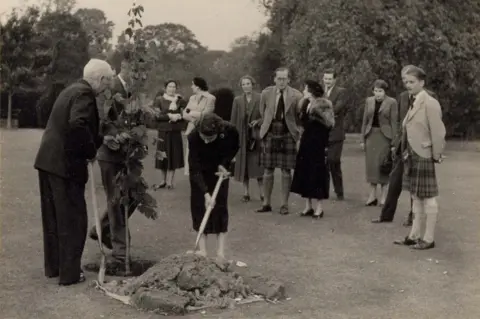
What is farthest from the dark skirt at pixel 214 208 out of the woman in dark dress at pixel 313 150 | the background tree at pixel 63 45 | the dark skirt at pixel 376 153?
the background tree at pixel 63 45

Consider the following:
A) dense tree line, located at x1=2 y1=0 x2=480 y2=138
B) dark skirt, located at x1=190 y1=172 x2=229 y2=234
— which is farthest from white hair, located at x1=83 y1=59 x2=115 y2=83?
dense tree line, located at x1=2 y1=0 x2=480 y2=138

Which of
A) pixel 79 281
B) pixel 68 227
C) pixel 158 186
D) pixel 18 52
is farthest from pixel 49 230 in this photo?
pixel 18 52

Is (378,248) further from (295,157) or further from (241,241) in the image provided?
(295,157)

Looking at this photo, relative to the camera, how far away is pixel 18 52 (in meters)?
37.7

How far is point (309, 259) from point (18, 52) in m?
32.8

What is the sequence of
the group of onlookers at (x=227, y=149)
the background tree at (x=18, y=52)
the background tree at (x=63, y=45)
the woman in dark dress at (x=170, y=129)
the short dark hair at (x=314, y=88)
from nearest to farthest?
the group of onlookers at (x=227, y=149), the short dark hair at (x=314, y=88), the woman in dark dress at (x=170, y=129), the background tree at (x=18, y=52), the background tree at (x=63, y=45)

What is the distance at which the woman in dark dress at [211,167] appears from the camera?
723cm

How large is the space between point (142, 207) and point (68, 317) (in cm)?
174

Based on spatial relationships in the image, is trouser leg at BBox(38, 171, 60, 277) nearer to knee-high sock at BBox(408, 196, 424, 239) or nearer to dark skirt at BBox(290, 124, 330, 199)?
knee-high sock at BBox(408, 196, 424, 239)

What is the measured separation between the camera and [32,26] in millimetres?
38250

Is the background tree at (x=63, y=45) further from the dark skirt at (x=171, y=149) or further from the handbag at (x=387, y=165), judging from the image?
the handbag at (x=387, y=165)

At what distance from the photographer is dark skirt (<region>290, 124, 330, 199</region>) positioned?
34.7 ft

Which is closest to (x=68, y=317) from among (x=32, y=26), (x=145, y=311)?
(x=145, y=311)

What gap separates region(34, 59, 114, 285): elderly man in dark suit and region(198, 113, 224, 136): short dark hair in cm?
99
